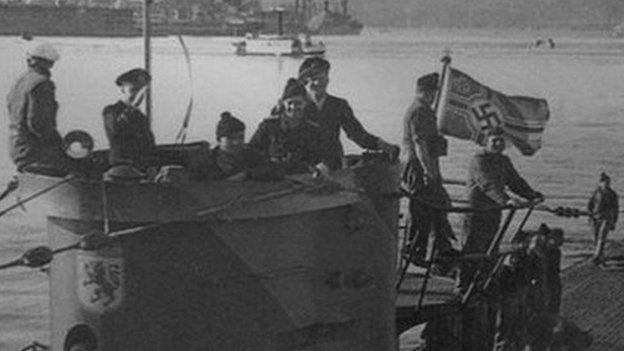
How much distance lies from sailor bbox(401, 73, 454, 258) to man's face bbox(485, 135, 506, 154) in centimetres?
43

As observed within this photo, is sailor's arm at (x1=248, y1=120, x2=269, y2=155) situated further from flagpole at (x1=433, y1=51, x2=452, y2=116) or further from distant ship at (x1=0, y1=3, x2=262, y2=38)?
distant ship at (x1=0, y1=3, x2=262, y2=38)

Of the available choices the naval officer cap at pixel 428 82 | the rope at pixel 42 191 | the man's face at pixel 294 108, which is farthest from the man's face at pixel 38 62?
the naval officer cap at pixel 428 82

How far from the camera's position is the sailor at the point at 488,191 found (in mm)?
11172

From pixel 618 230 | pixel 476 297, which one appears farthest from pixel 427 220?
pixel 618 230

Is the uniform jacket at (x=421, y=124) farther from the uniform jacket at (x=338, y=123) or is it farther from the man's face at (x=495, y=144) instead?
the uniform jacket at (x=338, y=123)

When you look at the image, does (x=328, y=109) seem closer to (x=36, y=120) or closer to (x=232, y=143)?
(x=232, y=143)

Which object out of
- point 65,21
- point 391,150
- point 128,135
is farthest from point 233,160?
point 65,21

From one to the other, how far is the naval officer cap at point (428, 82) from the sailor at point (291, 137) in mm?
2225

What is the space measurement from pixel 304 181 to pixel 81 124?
50.6 metres

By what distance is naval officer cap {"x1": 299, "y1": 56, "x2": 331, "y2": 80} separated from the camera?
9.81 metres

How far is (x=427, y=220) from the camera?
1165 centimetres

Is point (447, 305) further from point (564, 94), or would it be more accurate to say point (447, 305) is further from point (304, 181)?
point (564, 94)

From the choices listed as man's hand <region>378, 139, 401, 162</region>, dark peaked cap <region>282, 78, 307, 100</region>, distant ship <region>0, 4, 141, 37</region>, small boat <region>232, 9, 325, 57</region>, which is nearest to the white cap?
dark peaked cap <region>282, 78, 307, 100</region>

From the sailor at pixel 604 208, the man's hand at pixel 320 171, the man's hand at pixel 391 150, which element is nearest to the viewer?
the man's hand at pixel 320 171
